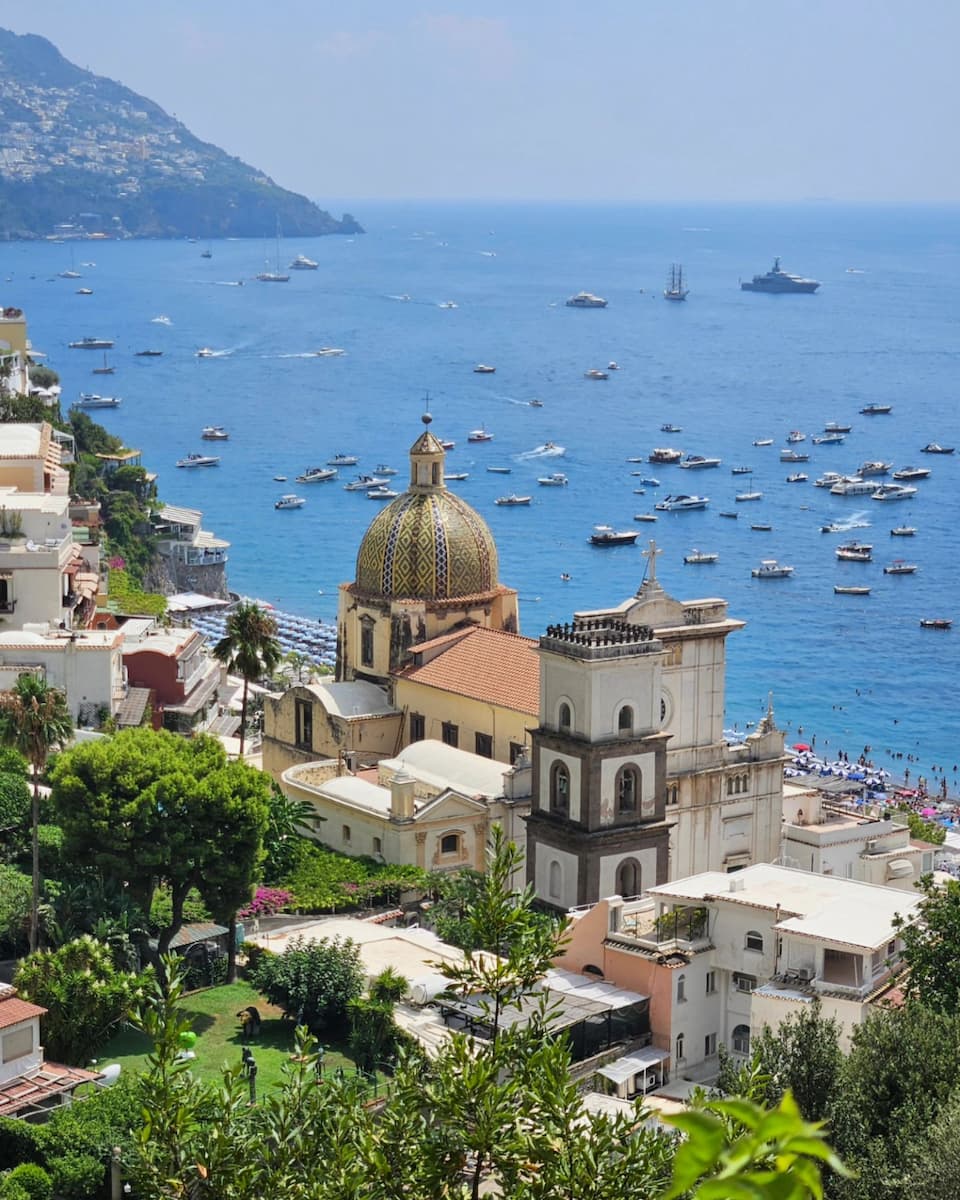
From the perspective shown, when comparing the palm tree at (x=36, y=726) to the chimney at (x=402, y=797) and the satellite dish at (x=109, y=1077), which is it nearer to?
the satellite dish at (x=109, y=1077)

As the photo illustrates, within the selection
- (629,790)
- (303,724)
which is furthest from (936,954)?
(303,724)

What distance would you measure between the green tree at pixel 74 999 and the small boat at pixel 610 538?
95980 mm

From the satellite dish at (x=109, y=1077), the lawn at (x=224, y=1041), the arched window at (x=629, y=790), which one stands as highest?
the arched window at (x=629, y=790)

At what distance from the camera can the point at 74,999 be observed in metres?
34.1

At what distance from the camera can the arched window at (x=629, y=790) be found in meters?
44.6

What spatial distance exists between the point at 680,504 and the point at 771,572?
21316mm

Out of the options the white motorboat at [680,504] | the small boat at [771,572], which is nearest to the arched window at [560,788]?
the small boat at [771,572]

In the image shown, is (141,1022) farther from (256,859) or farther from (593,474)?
(593,474)

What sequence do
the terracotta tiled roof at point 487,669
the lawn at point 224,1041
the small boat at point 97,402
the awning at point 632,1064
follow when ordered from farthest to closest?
the small boat at point 97,402
the terracotta tiled roof at point 487,669
the awning at point 632,1064
the lawn at point 224,1041

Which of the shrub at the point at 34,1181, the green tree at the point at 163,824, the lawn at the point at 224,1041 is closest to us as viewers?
the shrub at the point at 34,1181

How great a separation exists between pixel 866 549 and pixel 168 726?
248 feet

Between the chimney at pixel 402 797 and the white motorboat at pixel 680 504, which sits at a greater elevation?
the chimney at pixel 402 797

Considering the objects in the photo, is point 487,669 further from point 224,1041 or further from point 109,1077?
point 109,1077

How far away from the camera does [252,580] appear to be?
116m
